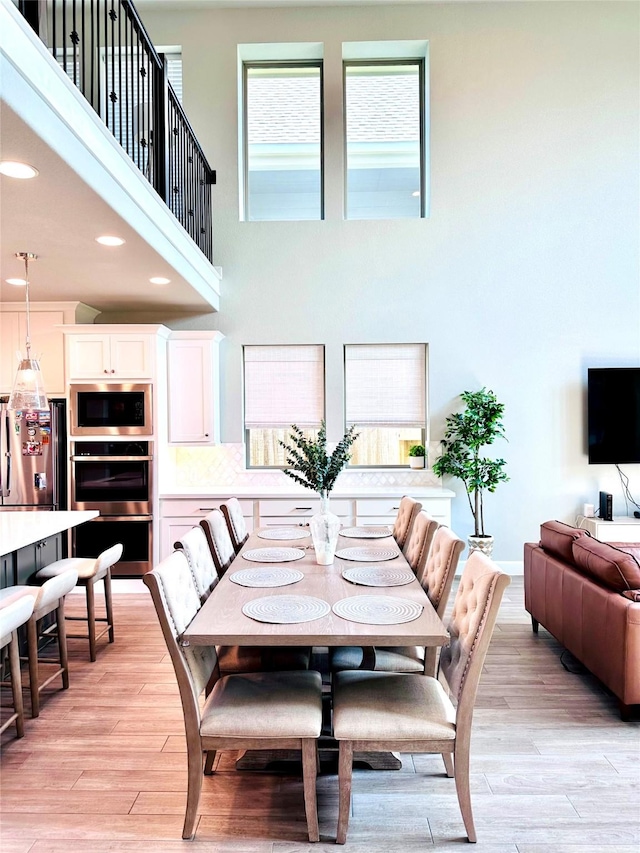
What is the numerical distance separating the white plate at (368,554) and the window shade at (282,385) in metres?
2.48

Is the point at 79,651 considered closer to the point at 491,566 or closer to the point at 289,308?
the point at 491,566

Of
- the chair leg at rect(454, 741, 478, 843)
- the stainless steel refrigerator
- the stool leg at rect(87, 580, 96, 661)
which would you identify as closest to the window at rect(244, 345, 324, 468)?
the stainless steel refrigerator

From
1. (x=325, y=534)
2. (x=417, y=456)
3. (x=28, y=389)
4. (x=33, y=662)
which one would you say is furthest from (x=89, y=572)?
(x=417, y=456)

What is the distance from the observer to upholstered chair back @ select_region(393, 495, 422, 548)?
3.53m

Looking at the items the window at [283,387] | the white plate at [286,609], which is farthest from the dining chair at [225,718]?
the window at [283,387]

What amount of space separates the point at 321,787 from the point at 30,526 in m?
2.25

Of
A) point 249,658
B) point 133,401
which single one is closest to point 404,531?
point 249,658

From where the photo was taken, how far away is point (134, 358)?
16.0 feet

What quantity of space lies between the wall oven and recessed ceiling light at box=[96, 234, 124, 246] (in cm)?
202

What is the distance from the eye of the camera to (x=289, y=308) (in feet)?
18.0

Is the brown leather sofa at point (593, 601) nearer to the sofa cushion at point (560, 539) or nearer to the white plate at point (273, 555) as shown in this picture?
the sofa cushion at point (560, 539)

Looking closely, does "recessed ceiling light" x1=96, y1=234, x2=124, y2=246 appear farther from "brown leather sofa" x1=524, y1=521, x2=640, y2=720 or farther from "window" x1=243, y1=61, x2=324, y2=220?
"brown leather sofa" x1=524, y1=521, x2=640, y2=720

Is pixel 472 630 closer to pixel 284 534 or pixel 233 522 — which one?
pixel 284 534

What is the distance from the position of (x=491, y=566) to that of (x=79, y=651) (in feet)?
9.80
